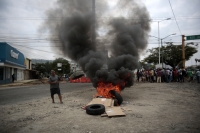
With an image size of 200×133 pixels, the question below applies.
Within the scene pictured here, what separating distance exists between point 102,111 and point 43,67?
42955 millimetres

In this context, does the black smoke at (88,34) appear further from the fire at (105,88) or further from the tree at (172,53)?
the tree at (172,53)

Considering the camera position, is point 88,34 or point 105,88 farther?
point 88,34

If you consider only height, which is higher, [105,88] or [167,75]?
[167,75]

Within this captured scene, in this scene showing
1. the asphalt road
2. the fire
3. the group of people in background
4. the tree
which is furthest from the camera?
the tree

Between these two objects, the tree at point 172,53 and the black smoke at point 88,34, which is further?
the tree at point 172,53

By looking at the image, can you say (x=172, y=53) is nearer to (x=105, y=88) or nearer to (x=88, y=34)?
(x=88, y=34)

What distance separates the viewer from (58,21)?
12.0 m

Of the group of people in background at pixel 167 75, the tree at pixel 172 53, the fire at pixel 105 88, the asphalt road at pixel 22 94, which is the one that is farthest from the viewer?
the tree at pixel 172 53

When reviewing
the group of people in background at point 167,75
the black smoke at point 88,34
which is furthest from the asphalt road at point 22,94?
the group of people in background at point 167,75

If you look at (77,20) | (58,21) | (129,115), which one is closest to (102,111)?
(129,115)

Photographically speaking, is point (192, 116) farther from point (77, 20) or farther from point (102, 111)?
point (77, 20)

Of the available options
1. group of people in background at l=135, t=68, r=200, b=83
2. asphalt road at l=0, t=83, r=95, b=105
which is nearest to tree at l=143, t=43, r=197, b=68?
group of people in background at l=135, t=68, r=200, b=83

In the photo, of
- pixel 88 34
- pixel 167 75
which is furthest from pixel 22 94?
pixel 167 75

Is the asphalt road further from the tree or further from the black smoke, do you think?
the tree
